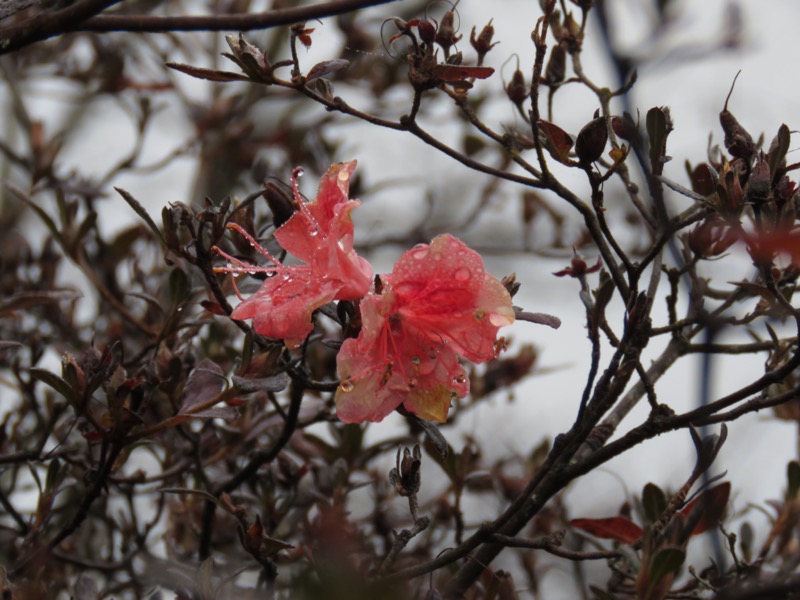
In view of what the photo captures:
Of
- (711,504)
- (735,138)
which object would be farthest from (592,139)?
(711,504)

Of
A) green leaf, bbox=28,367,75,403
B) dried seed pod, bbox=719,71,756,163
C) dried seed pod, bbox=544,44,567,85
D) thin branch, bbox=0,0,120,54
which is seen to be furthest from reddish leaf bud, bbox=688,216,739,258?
green leaf, bbox=28,367,75,403

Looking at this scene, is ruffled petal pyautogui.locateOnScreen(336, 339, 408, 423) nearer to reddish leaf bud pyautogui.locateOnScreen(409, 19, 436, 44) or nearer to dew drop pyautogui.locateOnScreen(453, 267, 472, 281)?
dew drop pyautogui.locateOnScreen(453, 267, 472, 281)

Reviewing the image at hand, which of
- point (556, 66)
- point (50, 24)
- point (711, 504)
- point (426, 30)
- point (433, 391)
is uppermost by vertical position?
point (556, 66)

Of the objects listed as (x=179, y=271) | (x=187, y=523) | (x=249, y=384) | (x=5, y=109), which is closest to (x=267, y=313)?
(x=249, y=384)

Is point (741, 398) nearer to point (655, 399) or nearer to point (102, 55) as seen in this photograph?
point (655, 399)

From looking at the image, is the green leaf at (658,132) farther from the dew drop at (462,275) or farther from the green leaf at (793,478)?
the green leaf at (793,478)

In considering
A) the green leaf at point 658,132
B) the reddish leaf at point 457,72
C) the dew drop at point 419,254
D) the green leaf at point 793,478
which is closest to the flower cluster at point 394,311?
A: the dew drop at point 419,254

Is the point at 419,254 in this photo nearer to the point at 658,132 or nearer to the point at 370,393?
the point at 370,393

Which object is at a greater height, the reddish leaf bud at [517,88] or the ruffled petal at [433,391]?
the reddish leaf bud at [517,88]
